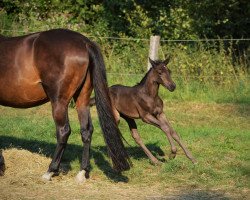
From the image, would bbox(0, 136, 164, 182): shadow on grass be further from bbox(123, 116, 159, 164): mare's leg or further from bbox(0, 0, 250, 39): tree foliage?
bbox(0, 0, 250, 39): tree foliage

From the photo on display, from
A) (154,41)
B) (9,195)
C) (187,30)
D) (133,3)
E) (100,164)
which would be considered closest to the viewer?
(9,195)

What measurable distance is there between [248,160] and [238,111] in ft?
13.2

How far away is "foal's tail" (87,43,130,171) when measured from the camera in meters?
7.35

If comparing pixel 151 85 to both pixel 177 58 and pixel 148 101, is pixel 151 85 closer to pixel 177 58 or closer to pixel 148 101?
pixel 148 101

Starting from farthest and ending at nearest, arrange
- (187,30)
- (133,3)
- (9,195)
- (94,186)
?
(133,3) < (187,30) < (94,186) < (9,195)

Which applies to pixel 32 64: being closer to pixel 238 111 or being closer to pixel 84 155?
pixel 84 155

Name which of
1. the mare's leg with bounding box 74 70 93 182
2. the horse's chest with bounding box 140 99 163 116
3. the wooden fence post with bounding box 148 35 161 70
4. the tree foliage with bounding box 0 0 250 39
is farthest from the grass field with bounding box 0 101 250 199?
the tree foliage with bounding box 0 0 250 39

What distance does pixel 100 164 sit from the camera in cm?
852

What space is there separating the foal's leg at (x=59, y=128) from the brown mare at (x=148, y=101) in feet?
4.64

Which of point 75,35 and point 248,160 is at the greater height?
point 75,35

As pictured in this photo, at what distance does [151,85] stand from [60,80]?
201cm

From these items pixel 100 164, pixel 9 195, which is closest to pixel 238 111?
pixel 100 164

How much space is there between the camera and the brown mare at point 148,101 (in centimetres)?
868

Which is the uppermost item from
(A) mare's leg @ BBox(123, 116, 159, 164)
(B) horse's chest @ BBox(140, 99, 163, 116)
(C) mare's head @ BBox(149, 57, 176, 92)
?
(C) mare's head @ BBox(149, 57, 176, 92)
